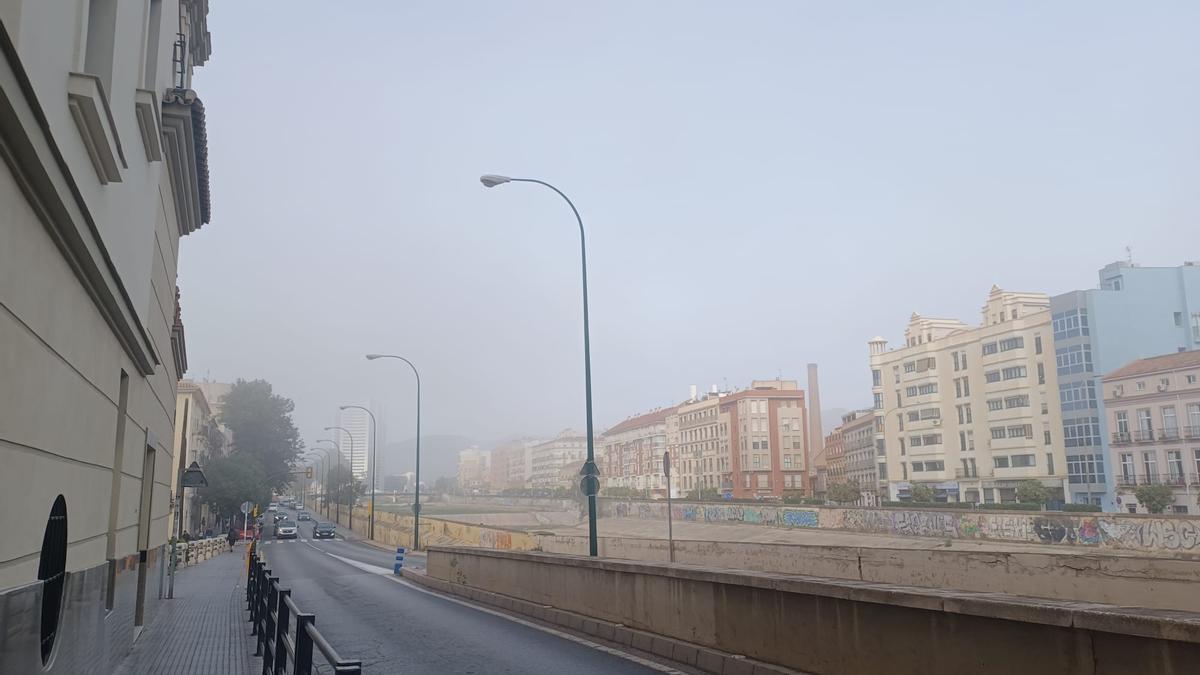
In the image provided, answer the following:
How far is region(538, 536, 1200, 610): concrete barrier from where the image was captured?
25469mm

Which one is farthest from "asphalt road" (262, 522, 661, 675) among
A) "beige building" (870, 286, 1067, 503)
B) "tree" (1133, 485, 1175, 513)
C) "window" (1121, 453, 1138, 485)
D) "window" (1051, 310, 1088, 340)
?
"window" (1051, 310, 1088, 340)

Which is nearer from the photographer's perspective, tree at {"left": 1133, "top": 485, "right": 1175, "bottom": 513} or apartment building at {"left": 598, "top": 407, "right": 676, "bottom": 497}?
tree at {"left": 1133, "top": 485, "right": 1175, "bottom": 513}

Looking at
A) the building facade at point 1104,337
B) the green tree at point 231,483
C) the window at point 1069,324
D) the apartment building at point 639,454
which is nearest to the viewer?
the green tree at point 231,483

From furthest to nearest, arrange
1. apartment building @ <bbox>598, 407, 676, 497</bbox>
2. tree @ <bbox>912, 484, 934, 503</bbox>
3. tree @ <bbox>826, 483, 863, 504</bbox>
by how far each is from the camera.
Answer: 1. apartment building @ <bbox>598, 407, 676, 497</bbox>
2. tree @ <bbox>826, 483, 863, 504</bbox>
3. tree @ <bbox>912, 484, 934, 503</bbox>

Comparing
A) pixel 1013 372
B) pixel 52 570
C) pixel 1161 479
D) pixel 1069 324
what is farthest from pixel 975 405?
pixel 52 570

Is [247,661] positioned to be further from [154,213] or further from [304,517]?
[304,517]

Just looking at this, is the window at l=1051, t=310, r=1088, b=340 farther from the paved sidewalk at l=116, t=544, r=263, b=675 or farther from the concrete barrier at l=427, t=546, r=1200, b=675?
the concrete barrier at l=427, t=546, r=1200, b=675

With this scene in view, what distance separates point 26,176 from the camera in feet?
11.9

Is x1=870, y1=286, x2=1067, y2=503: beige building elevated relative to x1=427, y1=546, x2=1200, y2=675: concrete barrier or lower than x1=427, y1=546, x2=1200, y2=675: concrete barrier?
elevated

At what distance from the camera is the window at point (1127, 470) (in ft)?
226

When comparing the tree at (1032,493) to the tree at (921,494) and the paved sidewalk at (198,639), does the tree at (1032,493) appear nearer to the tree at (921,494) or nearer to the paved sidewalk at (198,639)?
the tree at (921,494)

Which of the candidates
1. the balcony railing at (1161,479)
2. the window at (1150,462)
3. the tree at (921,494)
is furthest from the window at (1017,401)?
the window at (1150,462)

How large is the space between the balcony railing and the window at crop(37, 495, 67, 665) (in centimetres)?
7599

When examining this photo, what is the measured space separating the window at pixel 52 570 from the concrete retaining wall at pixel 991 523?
5468 cm
